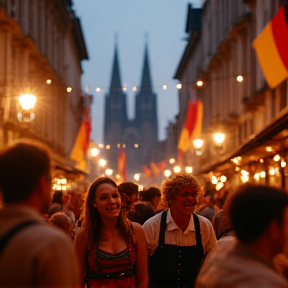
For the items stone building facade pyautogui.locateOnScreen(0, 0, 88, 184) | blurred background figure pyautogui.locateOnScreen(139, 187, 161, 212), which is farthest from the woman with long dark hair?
stone building facade pyautogui.locateOnScreen(0, 0, 88, 184)

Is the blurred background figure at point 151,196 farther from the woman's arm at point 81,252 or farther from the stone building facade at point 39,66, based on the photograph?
the stone building facade at point 39,66

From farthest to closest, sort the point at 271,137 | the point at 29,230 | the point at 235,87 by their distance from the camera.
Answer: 1. the point at 235,87
2. the point at 271,137
3. the point at 29,230

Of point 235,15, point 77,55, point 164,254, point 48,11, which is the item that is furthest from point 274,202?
point 77,55

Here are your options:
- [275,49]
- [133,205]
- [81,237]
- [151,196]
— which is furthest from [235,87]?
[81,237]

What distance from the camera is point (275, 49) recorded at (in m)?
21.1

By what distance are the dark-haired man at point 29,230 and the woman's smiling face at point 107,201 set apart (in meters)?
3.17

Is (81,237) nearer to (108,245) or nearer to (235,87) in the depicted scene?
(108,245)

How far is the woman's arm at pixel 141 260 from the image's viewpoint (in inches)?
266

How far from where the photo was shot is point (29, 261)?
3393 mm

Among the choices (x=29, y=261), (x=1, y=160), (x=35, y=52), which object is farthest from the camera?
(x=35, y=52)

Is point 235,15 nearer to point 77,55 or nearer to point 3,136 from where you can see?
point 3,136

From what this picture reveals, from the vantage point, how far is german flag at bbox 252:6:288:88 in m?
20.3

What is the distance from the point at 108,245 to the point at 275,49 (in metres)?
15.0

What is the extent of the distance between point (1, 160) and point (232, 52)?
1705 inches
